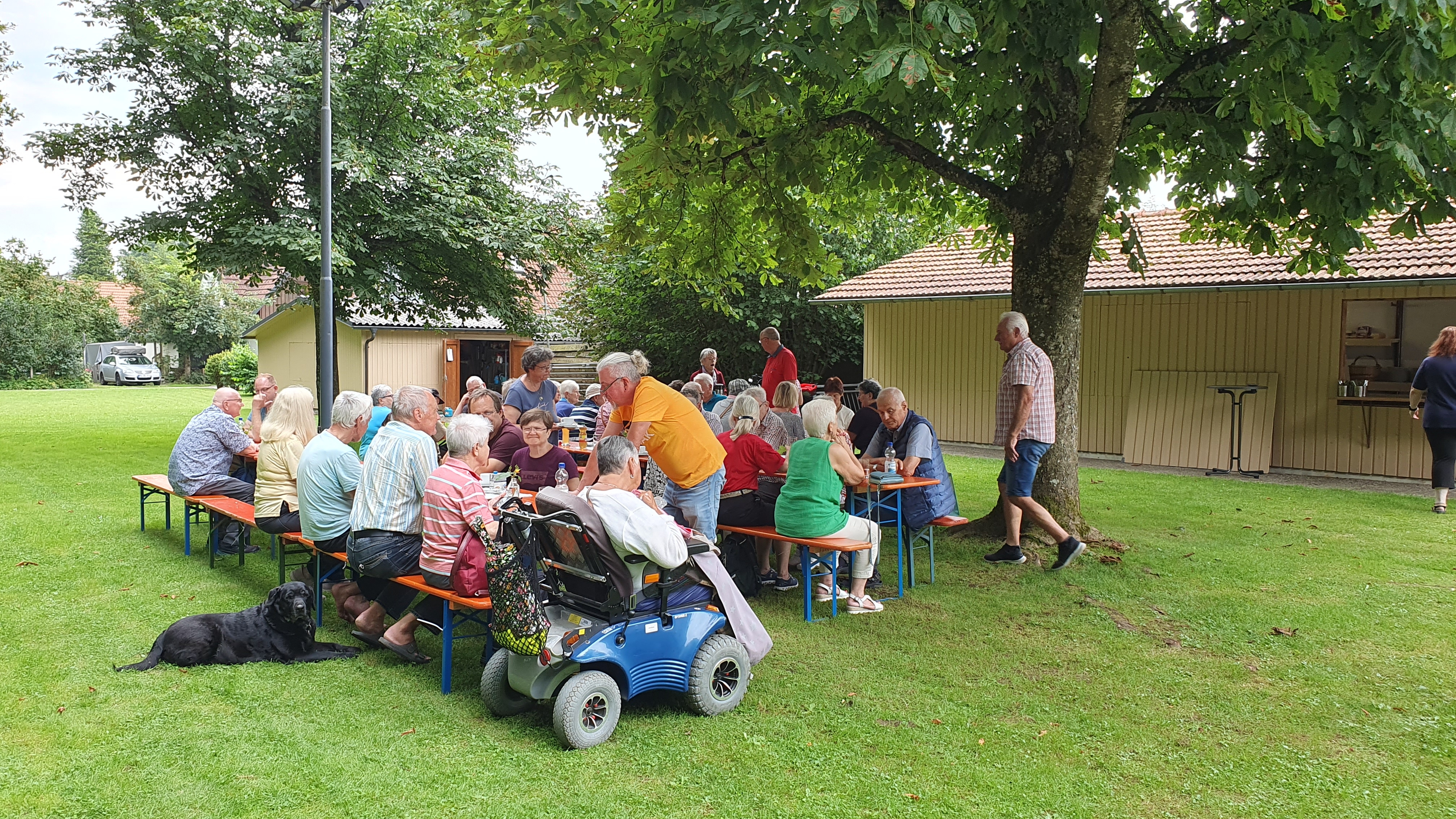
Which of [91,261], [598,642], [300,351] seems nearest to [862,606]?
[598,642]

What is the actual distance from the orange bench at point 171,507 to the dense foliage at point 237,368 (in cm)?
2937

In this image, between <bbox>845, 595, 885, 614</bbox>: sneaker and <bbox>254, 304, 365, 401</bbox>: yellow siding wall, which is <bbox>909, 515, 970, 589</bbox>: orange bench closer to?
<bbox>845, 595, 885, 614</bbox>: sneaker

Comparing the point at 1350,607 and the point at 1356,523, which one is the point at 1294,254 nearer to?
the point at 1356,523

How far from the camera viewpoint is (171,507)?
9.88 m

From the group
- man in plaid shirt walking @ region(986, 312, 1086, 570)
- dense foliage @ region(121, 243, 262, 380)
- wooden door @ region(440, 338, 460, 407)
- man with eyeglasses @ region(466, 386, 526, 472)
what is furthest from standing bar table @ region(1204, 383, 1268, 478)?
dense foliage @ region(121, 243, 262, 380)

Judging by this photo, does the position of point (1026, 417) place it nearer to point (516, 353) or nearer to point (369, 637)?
point (369, 637)

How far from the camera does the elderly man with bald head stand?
7.72 m

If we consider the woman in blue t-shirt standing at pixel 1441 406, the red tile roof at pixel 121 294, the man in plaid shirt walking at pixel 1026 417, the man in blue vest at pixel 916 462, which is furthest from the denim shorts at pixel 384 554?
the red tile roof at pixel 121 294

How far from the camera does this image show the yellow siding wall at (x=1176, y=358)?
1252 centimetres

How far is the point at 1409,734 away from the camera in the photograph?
421 cm

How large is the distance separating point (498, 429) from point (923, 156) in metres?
4.18

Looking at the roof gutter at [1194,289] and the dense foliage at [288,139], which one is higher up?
the dense foliage at [288,139]

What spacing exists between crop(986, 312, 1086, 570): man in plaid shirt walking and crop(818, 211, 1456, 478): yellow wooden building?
5697 mm

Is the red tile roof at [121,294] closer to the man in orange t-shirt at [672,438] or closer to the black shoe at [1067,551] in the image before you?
the man in orange t-shirt at [672,438]
